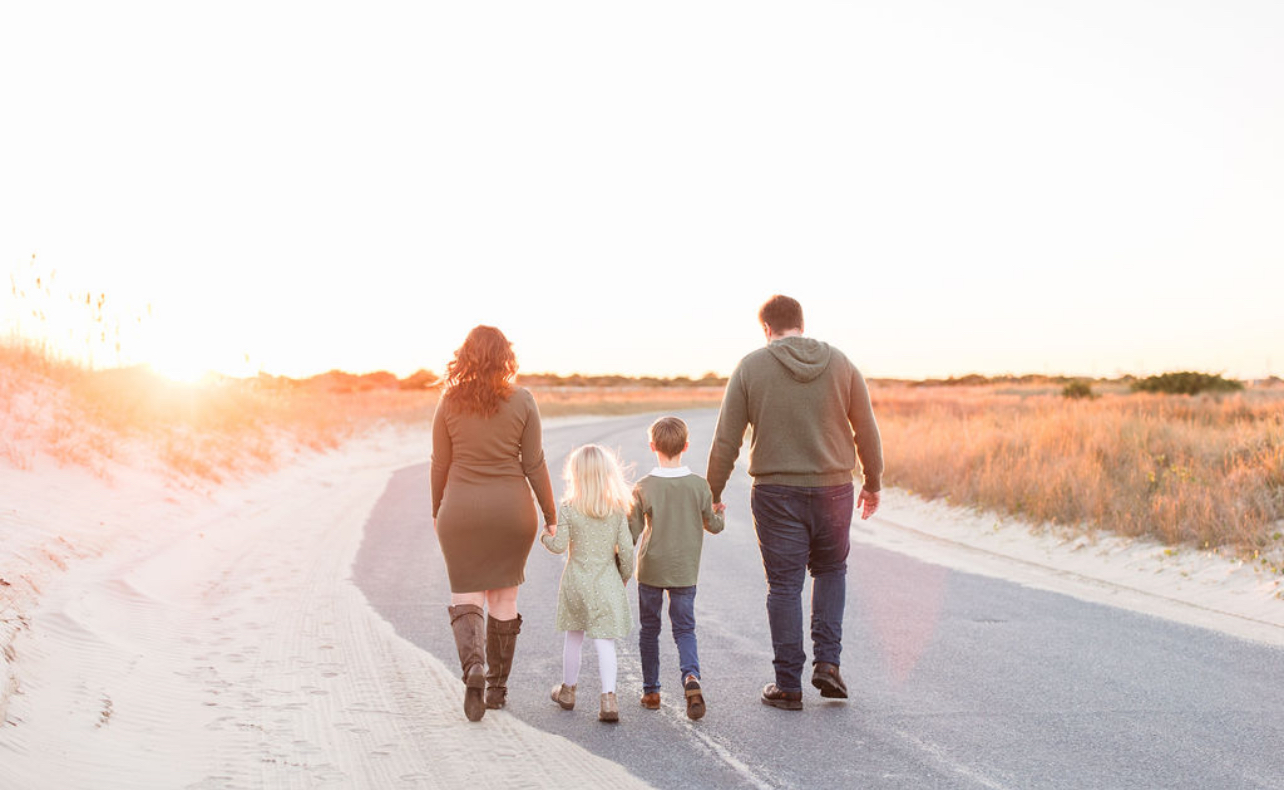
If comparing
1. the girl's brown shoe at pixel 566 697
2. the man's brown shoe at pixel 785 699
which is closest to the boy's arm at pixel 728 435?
the man's brown shoe at pixel 785 699

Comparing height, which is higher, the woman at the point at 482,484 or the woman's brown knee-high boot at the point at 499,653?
the woman at the point at 482,484

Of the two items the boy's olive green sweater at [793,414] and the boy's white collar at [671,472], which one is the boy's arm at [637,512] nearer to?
the boy's white collar at [671,472]

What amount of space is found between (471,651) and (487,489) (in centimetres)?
87

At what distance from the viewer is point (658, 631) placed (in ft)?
18.2

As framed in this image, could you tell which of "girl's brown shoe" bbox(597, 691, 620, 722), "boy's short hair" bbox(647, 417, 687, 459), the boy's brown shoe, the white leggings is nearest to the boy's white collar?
"boy's short hair" bbox(647, 417, 687, 459)

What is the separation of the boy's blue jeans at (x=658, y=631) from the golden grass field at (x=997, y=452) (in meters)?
6.76

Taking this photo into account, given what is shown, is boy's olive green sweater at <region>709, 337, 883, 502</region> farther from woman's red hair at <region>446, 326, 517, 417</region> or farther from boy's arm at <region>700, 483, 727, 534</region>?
woman's red hair at <region>446, 326, 517, 417</region>

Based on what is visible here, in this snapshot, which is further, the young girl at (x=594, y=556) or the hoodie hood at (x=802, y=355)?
the hoodie hood at (x=802, y=355)

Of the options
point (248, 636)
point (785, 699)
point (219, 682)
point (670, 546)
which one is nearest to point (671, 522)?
point (670, 546)

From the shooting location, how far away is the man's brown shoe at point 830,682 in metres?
5.69

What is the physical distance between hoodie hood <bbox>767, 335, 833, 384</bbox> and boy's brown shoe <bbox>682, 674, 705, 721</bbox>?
1746 mm

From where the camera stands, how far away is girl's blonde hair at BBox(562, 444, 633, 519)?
5.46 metres

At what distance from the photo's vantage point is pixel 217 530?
12359 millimetres

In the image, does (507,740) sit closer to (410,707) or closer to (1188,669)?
(410,707)
